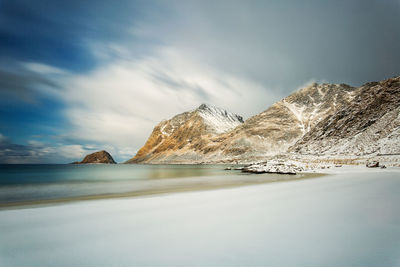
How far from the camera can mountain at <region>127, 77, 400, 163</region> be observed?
4803cm

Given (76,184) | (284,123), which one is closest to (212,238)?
(76,184)

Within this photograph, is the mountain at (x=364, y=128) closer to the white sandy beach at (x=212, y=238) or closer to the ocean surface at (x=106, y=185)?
the ocean surface at (x=106, y=185)

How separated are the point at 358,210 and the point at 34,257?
7.21 metres

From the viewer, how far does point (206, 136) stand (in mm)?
144250

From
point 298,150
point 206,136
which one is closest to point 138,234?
point 298,150

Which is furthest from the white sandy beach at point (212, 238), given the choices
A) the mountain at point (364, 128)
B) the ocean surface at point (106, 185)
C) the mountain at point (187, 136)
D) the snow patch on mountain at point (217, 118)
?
the snow patch on mountain at point (217, 118)

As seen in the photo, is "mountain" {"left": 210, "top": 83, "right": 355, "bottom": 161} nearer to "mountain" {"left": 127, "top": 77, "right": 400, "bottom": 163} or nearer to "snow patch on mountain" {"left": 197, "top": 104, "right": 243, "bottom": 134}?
"mountain" {"left": 127, "top": 77, "right": 400, "bottom": 163}

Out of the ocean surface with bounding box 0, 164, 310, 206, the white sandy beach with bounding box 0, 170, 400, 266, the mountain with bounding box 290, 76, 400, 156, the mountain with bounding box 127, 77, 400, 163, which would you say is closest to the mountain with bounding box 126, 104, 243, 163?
the mountain with bounding box 127, 77, 400, 163

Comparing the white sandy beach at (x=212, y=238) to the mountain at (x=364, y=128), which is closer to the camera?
the white sandy beach at (x=212, y=238)

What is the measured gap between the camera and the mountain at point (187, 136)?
141 meters

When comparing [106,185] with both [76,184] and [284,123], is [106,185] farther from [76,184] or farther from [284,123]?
[284,123]

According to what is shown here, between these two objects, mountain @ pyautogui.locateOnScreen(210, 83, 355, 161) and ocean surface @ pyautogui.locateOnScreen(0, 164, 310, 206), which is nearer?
ocean surface @ pyautogui.locateOnScreen(0, 164, 310, 206)

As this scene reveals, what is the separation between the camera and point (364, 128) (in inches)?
2019

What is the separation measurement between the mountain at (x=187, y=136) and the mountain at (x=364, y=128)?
77678 mm
